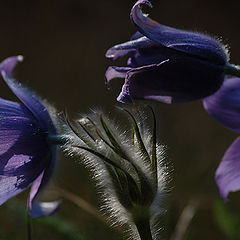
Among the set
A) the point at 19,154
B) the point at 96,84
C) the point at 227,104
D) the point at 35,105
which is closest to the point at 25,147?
the point at 19,154

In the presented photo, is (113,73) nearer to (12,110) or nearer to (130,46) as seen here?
(130,46)

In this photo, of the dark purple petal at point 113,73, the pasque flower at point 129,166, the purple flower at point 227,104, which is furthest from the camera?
the purple flower at point 227,104

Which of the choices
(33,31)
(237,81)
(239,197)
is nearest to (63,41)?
(33,31)

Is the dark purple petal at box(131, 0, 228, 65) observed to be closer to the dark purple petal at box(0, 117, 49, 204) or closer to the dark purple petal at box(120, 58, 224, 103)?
the dark purple petal at box(120, 58, 224, 103)

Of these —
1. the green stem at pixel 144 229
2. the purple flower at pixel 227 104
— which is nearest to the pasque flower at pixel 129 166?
the green stem at pixel 144 229

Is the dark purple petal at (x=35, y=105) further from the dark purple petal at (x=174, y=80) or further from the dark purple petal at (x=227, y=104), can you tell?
the dark purple petal at (x=227, y=104)

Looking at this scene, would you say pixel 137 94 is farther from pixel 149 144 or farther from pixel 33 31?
pixel 33 31
